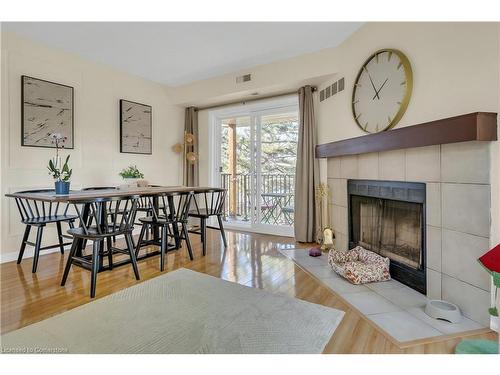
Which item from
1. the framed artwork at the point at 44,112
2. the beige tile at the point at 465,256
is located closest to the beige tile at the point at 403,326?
the beige tile at the point at 465,256

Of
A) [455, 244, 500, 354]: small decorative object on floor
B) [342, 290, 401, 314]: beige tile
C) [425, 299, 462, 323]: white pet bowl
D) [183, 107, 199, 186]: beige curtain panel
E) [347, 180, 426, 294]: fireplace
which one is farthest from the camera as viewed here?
[183, 107, 199, 186]: beige curtain panel

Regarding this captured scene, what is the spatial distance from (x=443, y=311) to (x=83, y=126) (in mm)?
4371

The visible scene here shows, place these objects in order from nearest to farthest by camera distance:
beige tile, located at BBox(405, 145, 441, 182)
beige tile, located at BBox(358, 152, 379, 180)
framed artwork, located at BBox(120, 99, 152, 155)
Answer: beige tile, located at BBox(405, 145, 441, 182), beige tile, located at BBox(358, 152, 379, 180), framed artwork, located at BBox(120, 99, 152, 155)

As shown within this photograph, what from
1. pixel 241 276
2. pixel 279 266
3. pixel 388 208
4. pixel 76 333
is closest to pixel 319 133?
pixel 388 208

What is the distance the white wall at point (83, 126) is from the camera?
3.13 m

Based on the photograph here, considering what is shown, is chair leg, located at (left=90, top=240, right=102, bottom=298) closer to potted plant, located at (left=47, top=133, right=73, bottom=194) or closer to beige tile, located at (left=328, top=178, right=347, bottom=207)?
potted plant, located at (left=47, top=133, right=73, bottom=194)

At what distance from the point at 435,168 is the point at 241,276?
1862mm

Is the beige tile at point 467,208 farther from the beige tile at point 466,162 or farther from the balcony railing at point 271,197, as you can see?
the balcony railing at point 271,197

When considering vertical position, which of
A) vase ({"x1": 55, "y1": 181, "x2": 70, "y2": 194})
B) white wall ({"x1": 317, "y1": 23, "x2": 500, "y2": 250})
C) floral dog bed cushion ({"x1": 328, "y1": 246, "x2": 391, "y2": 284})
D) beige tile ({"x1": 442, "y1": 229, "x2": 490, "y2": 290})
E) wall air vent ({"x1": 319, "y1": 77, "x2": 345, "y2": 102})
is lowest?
floral dog bed cushion ({"x1": 328, "y1": 246, "x2": 391, "y2": 284})

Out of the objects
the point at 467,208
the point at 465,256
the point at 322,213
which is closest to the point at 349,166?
the point at 322,213

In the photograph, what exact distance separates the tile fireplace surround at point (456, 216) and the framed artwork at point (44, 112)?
3867 millimetres

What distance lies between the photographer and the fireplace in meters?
2.32

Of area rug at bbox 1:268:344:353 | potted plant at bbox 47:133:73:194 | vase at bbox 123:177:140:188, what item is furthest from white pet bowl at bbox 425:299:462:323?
vase at bbox 123:177:140:188

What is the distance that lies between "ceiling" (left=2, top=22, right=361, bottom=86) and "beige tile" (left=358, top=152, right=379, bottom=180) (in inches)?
55.6
